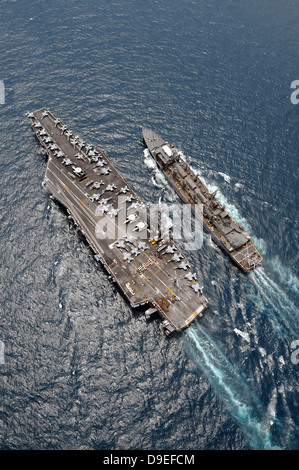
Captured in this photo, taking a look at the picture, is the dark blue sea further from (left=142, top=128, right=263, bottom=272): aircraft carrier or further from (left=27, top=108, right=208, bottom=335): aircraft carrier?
(left=27, top=108, right=208, bottom=335): aircraft carrier

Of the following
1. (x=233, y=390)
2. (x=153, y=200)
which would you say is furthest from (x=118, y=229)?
(x=233, y=390)

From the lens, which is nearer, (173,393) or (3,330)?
(173,393)

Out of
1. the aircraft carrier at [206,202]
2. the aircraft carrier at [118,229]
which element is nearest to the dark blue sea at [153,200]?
the aircraft carrier at [206,202]

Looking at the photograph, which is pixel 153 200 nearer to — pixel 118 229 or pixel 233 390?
pixel 118 229

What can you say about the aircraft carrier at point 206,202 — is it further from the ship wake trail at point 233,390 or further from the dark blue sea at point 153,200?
the ship wake trail at point 233,390
